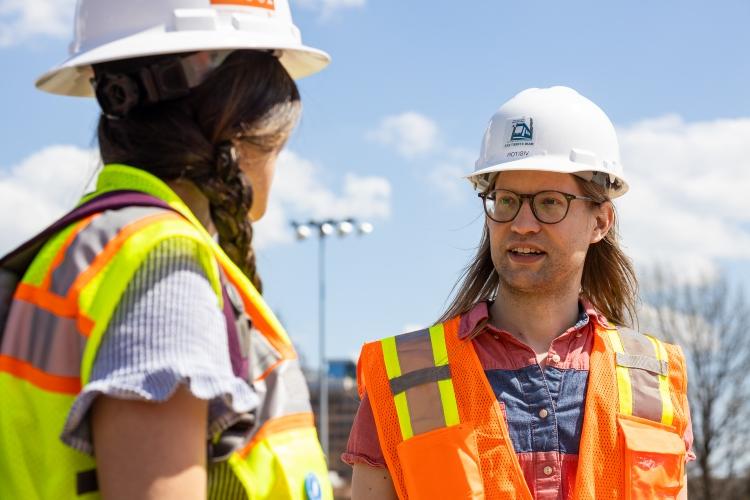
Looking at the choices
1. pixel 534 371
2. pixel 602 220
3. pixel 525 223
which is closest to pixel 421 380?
pixel 534 371

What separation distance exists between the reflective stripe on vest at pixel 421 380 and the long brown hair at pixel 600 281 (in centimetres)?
50

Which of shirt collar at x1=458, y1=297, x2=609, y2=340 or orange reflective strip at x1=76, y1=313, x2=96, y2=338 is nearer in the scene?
orange reflective strip at x1=76, y1=313, x2=96, y2=338

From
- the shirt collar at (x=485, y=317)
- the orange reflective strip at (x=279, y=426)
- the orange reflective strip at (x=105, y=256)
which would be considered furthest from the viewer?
the shirt collar at (x=485, y=317)

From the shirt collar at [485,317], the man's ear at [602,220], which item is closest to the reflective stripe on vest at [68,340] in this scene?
the shirt collar at [485,317]

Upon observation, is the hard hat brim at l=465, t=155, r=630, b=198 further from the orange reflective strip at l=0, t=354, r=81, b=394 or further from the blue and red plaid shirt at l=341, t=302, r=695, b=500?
the orange reflective strip at l=0, t=354, r=81, b=394

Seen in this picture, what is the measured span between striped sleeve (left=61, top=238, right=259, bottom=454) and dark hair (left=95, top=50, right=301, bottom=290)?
0.26m

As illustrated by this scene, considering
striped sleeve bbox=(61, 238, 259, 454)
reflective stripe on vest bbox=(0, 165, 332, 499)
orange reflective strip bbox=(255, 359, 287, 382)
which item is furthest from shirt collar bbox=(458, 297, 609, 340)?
striped sleeve bbox=(61, 238, 259, 454)

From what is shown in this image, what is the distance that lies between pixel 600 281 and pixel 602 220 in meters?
0.37

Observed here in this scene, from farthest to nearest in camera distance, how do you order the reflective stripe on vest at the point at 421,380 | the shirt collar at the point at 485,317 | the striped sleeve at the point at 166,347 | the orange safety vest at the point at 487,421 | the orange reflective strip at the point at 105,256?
the shirt collar at the point at 485,317, the reflective stripe on vest at the point at 421,380, the orange safety vest at the point at 487,421, the orange reflective strip at the point at 105,256, the striped sleeve at the point at 166,347

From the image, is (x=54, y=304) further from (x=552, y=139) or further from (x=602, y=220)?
(x=602, y=220)

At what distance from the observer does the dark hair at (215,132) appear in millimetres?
2104

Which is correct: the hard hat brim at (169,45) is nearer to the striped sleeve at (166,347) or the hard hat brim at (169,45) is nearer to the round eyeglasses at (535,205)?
the striped sleeve at (166,347)

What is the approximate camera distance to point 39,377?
190cm

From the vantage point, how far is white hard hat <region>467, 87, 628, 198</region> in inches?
185
